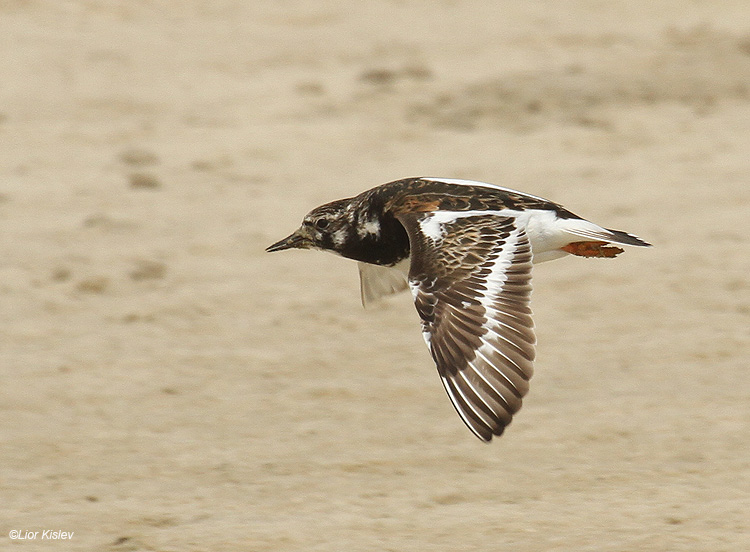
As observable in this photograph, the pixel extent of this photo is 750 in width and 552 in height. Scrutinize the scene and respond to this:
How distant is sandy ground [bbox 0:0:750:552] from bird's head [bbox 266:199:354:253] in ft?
2.46

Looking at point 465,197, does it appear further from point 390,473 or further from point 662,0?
Result: point 662,0

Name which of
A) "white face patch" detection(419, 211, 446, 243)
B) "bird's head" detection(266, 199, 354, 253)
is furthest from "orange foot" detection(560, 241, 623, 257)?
"bird's head" detection(266, 199, 354, 253)

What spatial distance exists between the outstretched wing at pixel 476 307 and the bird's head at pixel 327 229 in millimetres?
588

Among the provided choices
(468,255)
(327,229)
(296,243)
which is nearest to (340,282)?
(296,243)

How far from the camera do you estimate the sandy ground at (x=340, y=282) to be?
17.3 ft

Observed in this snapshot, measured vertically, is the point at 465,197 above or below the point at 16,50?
above

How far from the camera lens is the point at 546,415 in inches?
239

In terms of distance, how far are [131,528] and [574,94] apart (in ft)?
21.2

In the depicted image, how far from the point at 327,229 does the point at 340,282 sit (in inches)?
74.6

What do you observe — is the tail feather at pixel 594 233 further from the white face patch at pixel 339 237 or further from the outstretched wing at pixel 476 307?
the white face patch at pixel 339 237

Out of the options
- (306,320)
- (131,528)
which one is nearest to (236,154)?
(306,320)

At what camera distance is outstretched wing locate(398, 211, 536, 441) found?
4.64 m

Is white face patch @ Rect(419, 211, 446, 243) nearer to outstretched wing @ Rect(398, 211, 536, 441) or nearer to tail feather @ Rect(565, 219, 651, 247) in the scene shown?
outstretched wing @ Rect(398, 211, 536, 441)

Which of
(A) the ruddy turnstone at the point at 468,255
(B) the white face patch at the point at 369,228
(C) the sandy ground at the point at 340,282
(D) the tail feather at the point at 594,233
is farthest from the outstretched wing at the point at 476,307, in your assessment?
(C) the sandy ground at the point at 340,282
